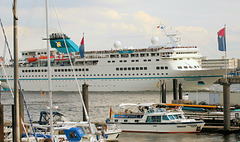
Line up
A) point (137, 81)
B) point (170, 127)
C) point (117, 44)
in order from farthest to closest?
point (117, 44), point (137, 81), point (170, 127)

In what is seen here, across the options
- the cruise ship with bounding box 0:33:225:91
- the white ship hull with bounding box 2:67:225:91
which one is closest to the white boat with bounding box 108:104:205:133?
the cruise ship with bounding box 0:33:225:91

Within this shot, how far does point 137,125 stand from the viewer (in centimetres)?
2202

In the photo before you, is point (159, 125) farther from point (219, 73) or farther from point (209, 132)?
point (219, 73)

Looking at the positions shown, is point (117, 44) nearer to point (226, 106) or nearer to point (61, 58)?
point (61, 58)

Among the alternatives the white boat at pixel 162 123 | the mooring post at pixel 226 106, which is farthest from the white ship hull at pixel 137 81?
the mooring post at pixel 226 106

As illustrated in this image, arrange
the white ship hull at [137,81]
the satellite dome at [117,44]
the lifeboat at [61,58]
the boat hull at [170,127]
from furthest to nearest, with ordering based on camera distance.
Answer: the lifeboat at [61,58] < the satellite dome at [117,44] < the white ship hull at [137,81] < the boat hull at [170,127]

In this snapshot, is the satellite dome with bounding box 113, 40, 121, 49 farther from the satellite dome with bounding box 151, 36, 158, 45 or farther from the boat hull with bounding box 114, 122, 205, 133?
the boat hull with bounding box 114, 122, 205, 133

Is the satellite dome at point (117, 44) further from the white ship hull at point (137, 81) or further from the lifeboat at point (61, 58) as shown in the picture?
the lifeboat at point (61, 58)

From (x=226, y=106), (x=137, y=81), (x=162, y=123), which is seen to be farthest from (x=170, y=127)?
(x=137, y=81)

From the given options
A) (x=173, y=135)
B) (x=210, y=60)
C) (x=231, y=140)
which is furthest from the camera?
(x=210, y=60)

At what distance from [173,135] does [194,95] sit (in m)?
8.59

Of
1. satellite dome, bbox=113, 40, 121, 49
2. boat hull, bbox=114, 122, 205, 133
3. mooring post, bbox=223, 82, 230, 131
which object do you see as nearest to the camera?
mooring post, bbox=223, 82, 230, 131

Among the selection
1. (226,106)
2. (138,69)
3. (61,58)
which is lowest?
(226,106)

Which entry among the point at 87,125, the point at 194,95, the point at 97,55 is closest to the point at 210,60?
the point at 97,55
